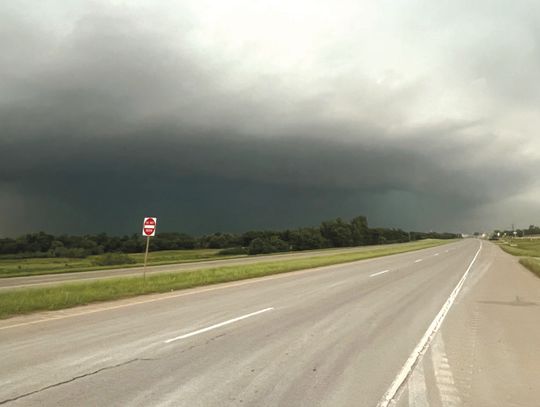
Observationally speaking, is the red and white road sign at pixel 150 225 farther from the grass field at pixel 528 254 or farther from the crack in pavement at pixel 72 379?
the grass field at pixel 528 254

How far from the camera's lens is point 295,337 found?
8984 mm

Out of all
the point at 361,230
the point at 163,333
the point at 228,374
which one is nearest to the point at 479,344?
the point at 228,374

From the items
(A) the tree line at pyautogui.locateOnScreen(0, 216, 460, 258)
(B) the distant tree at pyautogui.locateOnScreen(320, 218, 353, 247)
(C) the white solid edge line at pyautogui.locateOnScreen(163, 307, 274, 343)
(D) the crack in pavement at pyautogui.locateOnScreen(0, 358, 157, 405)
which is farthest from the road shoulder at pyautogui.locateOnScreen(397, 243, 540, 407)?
(B) the distant tree at pyautogui.locateOnScreen(320, 218, 353, 247)

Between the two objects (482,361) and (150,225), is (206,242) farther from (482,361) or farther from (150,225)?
(482,361)

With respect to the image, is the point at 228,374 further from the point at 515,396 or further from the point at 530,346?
the point at 530,346

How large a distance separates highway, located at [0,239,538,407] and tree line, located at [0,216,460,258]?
7199 cm

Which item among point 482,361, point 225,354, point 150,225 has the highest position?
point 150,225

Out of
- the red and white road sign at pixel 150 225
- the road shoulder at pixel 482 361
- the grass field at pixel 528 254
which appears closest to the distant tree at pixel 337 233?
the grass field at pixel 528 254

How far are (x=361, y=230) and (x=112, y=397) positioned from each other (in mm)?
169956

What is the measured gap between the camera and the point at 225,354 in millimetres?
7527

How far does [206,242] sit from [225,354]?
424 ft

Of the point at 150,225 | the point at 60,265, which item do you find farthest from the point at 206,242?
the point at 150,225

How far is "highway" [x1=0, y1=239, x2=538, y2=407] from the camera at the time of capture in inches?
218

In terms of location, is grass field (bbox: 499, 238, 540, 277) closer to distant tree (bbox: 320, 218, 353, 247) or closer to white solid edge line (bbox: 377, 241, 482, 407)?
white solid edge line (bbox: 377, 241, 482, 407)
